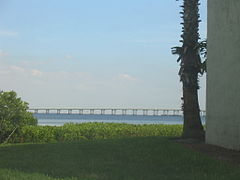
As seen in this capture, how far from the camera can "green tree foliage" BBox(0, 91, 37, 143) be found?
17844mm

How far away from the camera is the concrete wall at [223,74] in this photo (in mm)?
12531

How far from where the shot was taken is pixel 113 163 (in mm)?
10422

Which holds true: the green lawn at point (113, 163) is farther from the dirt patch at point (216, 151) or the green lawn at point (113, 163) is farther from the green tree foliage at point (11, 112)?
the green tree foliage at point (11, 112)

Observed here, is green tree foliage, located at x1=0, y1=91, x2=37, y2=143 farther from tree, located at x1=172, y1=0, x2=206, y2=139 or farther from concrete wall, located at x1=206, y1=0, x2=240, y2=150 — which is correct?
concrete wall, located at x1=206, y1=0, x2=240, y2=150

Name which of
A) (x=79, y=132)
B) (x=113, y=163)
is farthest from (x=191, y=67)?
(x=113, y=163)

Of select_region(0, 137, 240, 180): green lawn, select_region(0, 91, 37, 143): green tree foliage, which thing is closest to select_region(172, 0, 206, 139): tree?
select_region(0, 137, 240, 180): green lawn

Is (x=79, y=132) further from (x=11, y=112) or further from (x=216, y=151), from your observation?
(x=216, y=151)

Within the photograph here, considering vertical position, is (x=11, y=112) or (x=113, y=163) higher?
(x=11, y=112)

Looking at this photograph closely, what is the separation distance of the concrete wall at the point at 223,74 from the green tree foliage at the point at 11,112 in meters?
8.50

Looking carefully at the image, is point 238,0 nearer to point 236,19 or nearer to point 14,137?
point 236,19

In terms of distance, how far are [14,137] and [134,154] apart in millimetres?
8689

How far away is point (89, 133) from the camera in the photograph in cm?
2003

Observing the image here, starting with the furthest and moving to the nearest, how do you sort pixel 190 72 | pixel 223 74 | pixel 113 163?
pixel 190 72 → pixel 223 74 → pixel 113 163

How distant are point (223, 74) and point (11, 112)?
9.64 m
